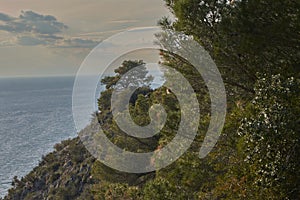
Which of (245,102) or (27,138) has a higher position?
(245,102)

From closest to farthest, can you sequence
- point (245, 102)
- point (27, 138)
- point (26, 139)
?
point (245, 102)
point (26, 139)
point (27, 138)

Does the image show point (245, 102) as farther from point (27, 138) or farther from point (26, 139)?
point (27, 138)

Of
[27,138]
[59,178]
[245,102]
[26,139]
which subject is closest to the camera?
[245,102]

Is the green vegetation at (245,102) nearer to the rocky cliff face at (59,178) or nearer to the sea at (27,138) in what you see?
the sea at (27,138)

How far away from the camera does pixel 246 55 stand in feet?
22.2

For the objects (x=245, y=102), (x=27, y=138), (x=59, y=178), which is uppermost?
(x=245, y=102)

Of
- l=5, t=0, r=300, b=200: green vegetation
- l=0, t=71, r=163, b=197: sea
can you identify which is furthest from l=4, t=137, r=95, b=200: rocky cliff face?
l=5, t=0, r=300, b=200: green vegetation

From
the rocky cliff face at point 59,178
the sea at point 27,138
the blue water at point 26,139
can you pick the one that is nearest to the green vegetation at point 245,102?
the sea at point 27,138

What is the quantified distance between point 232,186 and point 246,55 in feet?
7.95

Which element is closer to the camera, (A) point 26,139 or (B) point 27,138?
(A) point 26,139

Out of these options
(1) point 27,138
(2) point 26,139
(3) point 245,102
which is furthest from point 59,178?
(3) point 245,102

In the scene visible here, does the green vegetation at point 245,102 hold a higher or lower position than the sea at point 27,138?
higher

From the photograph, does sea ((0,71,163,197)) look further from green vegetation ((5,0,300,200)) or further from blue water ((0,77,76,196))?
green vegetation ((5,0,300,200))

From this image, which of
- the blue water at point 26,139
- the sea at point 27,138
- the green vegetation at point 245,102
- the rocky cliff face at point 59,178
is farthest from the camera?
the blue water at point 26,139
